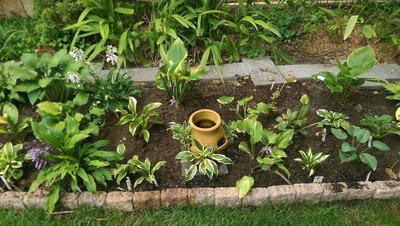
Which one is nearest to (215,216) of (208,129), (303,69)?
(208,129)

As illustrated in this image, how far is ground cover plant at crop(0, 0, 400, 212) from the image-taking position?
212 centimetres

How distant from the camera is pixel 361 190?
2096mm

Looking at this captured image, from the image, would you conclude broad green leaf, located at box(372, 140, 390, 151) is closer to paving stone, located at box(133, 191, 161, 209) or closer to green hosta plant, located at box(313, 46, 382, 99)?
green hosta plant, located at box(313, 46, 382, 99)

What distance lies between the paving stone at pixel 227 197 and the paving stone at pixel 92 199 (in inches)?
29.1

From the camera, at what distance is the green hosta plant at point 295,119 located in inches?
92.6

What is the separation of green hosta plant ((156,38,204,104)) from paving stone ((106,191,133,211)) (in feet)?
2.84

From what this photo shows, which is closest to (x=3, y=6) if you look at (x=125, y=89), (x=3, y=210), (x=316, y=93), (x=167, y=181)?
(x=125, y=89)

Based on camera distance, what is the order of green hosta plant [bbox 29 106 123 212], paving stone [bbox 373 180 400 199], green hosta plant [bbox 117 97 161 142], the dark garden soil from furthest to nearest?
green hosta plant [bbox 117 97 161 142]
the dark garden soil
paving stone [bbox 373 180 400 199]
green hosta plant [bbox 29 106 123 212]

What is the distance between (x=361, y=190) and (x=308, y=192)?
356 mm

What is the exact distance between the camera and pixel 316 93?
2.83m

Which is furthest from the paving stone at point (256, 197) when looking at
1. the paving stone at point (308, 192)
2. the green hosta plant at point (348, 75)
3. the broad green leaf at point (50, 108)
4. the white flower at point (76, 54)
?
the white flower at point (76, 54)

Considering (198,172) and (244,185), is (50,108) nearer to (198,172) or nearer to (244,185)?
(198,172)

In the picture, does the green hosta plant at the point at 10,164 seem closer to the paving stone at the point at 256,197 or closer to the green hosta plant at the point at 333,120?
the paving stone at the point at 256,197

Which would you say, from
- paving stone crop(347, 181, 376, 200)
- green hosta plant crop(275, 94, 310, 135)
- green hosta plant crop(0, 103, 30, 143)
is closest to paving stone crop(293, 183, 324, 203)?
paving stone crop(347, 181, 376, 200)
